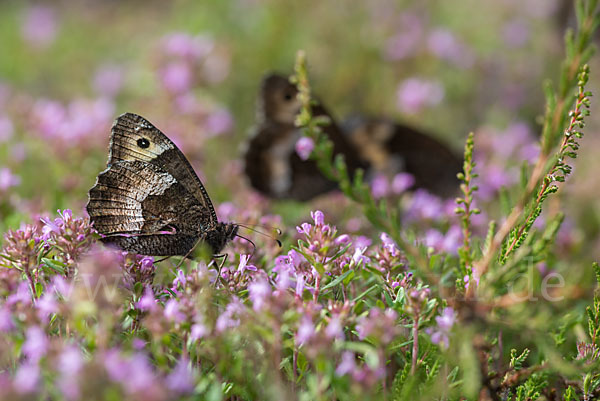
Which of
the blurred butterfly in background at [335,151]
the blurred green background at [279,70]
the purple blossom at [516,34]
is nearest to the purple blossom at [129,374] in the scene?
the blurred green background at [279,70]

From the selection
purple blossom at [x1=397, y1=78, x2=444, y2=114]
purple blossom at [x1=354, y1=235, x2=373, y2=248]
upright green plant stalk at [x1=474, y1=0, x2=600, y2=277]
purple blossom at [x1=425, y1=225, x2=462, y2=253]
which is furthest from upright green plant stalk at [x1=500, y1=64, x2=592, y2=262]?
purple blossom at [x1=397, y1=78, x2=444, y2=114]

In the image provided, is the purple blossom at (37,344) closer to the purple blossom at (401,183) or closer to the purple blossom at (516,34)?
the purple blossom at (401,183)

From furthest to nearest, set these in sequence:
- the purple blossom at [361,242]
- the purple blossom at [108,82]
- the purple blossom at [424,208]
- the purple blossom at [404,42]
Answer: the purple blossom at [108,82], the purple blossom at [404,42], the purple blossom at [424,208], the purple blossom at [361,242]

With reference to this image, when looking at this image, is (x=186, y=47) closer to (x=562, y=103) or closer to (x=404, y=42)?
(x=404, y=42)

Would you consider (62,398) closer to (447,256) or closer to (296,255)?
(296,255)

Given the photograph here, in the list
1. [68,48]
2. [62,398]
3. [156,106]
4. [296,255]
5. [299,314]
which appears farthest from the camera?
[68,48]

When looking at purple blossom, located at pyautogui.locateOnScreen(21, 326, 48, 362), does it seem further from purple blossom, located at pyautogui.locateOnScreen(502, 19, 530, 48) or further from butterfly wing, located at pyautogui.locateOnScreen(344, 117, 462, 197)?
purple blossom, located at pyautogui.locateOnScreen(502, 19, 530, 48)

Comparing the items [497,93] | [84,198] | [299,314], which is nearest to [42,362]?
[299,314]

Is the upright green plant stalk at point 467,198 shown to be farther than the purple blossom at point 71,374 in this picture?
Yes
